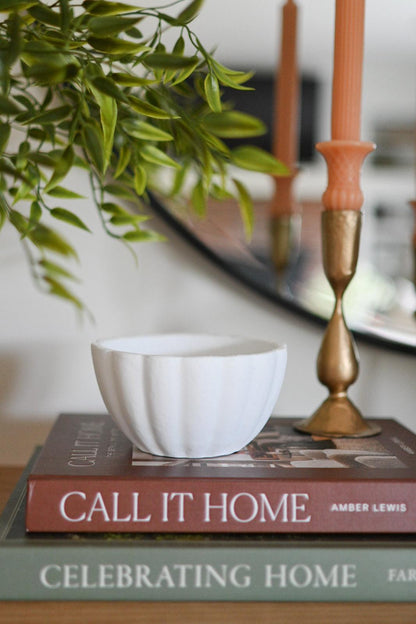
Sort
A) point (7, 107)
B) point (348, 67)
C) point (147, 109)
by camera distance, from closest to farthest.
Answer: point (7, 107) < point (147, 109) < point (348, 67)

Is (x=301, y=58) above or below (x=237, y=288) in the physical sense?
above

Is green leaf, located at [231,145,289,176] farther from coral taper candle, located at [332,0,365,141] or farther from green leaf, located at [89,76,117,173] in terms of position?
green leaf, located at [89,76,117,173]

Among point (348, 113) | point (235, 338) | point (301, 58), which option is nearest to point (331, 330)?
point (235, 338)

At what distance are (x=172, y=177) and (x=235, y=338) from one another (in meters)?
0.20

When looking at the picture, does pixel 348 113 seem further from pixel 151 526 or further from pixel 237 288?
pixel 151 526

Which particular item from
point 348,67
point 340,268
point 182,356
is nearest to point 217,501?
point 182,356

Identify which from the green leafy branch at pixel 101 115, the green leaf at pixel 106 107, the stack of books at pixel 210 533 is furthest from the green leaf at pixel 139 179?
the stack of books at pixel 210 533

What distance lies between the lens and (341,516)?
17.8 inches

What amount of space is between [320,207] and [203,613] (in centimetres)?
45

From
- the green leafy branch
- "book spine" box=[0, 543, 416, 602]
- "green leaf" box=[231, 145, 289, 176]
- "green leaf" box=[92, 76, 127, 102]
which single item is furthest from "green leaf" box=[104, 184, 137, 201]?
"book spine" box=[0, 543, 416, 602]

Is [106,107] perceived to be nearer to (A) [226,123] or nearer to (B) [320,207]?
(A) [226,123]

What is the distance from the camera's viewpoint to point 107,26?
0.40 metres

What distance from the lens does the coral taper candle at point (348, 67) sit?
57cm

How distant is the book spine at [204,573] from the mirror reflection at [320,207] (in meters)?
0.32
